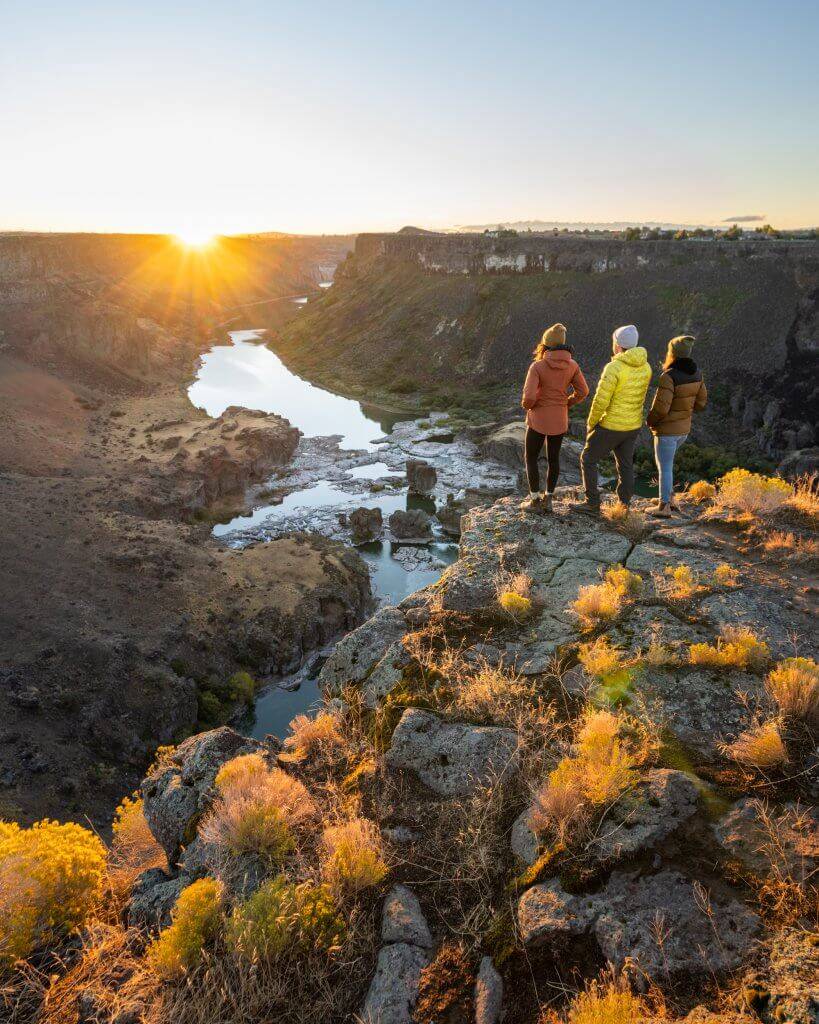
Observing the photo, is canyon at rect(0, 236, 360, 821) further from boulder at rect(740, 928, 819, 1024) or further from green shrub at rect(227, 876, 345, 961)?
boulder at rect(740, 928, 819, 1024)

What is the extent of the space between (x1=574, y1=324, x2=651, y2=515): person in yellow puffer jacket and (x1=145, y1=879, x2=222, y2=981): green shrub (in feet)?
19.0

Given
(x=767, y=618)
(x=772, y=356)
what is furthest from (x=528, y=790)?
(x=772, y=356)

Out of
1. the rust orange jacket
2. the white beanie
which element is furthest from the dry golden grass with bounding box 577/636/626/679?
the white beanie

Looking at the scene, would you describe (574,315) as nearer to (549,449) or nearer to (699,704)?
(549,449)

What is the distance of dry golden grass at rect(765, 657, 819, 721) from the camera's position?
4.01m

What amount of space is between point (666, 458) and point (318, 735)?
5.61 metres

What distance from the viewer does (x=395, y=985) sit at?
124 inches

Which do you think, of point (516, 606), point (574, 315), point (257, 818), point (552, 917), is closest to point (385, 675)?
point (516, 606)

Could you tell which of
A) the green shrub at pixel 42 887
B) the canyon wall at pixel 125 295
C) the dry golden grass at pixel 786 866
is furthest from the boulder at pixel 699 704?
the canyon wall at pixel 125 295

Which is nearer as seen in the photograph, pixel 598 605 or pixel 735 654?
pixel 735 654

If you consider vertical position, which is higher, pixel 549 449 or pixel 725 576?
pixel 549 449

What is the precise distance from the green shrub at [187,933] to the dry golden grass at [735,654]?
3.93 metres

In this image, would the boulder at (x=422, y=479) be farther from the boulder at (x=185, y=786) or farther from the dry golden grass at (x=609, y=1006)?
the dry golden grass at (x=609, y=1006)

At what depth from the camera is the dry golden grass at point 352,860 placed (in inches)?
143
